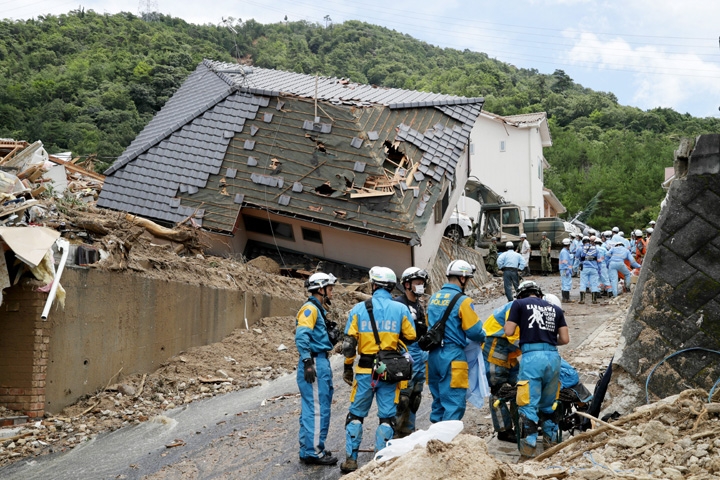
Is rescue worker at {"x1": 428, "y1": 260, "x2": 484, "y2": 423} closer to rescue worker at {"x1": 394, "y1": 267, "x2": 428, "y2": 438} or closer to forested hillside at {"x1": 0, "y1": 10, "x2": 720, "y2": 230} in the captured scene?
rescue worker at {"x1": 394, "y1": 267, "x2": 428, "y2": 438}

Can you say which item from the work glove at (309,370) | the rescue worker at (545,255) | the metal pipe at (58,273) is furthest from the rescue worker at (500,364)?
the rescue worker at (545,255)

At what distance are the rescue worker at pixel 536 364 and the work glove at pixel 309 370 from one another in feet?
6.92

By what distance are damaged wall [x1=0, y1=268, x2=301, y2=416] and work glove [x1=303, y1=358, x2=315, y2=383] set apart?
165 inches

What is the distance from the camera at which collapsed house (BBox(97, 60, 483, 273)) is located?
21172 millimetres

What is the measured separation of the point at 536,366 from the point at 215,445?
4.03 m

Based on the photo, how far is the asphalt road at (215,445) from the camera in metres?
8.61

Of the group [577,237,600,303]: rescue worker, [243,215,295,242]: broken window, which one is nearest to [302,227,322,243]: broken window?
[243,215,295,242]: broken window

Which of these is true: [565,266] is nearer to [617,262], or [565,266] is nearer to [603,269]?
[603,269]

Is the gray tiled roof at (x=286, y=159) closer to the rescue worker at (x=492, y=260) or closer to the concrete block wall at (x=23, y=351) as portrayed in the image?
the rescue worker at (x=492, y=260)

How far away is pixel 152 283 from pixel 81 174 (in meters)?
13.3

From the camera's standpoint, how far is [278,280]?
1858 centimetres

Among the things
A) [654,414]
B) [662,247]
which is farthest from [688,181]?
[654,414]

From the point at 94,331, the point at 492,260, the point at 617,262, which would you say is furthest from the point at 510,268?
the point at 492,260

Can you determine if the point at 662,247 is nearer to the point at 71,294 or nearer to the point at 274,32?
the point at 71,294
